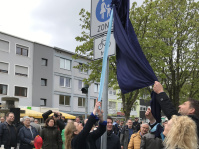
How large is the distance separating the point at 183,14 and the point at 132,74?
22.9 m

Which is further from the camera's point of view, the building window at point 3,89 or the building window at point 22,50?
the building window at point 22,50

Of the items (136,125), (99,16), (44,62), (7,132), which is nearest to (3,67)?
(44,62)

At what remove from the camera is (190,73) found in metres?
26.7

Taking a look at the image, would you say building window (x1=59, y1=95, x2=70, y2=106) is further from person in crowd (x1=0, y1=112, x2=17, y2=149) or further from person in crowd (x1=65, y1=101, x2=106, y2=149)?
person in crowd (x1=65, y1=101, x2=106, y2=149)

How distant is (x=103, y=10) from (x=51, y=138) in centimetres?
497

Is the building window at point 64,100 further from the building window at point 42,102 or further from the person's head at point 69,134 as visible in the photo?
the person's head at point 69,134

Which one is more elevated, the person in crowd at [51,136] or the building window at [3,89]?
the building window at [3,89]

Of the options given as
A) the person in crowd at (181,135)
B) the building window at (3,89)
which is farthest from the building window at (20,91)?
the person in crowd at (181,135)

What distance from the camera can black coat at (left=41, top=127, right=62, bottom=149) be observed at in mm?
8875

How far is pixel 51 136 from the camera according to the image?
888cm

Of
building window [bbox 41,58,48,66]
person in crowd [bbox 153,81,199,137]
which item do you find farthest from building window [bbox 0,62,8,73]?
person in crowd [bbox 153,81,199,137]

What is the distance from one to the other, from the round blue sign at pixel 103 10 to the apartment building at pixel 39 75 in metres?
34.6

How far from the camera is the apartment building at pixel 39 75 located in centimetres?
3859

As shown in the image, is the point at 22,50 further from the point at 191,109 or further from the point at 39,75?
the point at 191,109
